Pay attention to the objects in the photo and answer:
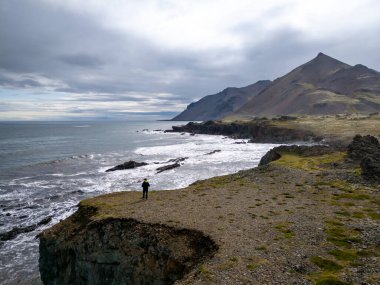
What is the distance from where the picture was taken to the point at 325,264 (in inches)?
803

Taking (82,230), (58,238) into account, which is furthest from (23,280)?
(82,230)

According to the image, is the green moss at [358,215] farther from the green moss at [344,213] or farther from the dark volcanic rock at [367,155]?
the dark volcanic rock at [367,155]

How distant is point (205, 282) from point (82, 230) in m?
16.1

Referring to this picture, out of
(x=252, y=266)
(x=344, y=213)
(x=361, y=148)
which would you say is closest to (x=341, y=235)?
(x=344, y=213)

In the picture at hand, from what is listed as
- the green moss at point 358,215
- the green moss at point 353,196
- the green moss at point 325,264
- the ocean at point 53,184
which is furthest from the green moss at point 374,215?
the ocean at point 53,184

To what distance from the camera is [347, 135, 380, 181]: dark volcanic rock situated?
141 feet

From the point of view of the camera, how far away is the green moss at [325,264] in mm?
19830

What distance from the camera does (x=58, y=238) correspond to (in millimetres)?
31266

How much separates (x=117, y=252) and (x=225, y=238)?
9489 millimetres

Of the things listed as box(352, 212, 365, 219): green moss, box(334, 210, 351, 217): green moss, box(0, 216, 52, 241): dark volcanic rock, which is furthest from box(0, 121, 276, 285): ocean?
box(352, 212, 365, 219): green moss

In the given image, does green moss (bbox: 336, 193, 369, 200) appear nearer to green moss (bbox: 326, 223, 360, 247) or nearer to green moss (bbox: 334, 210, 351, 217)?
green moss (bbox: 334, 210, 351, 217)

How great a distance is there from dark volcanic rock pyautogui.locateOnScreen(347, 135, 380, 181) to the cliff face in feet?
98.0

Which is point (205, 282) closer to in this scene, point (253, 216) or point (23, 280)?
point (253, 216)

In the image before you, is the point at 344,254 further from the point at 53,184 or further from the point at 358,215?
the point at 53,184
